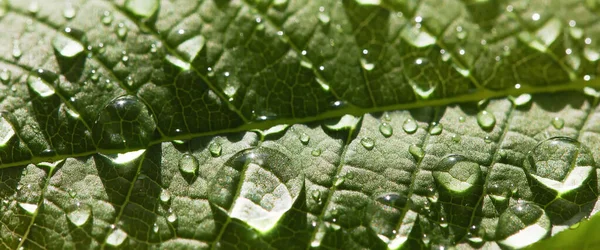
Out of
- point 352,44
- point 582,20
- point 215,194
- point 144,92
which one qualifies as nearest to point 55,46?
point 144,92

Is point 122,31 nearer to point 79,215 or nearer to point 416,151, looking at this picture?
point 79,215

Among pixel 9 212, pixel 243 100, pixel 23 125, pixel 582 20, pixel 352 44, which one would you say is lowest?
pixel 9 212

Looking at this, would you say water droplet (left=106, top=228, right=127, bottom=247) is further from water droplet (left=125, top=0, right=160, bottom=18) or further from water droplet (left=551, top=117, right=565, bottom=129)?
water droplet (left=551, top=117, right=565, bottom=129)

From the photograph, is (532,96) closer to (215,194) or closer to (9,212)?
(215,194)

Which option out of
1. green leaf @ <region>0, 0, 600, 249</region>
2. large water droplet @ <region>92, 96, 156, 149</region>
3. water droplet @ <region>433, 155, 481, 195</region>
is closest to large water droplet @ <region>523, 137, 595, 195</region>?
green leaf @ <region>0, 0, 600, 249</region>

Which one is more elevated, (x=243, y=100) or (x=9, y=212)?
(x=243, y=100)
